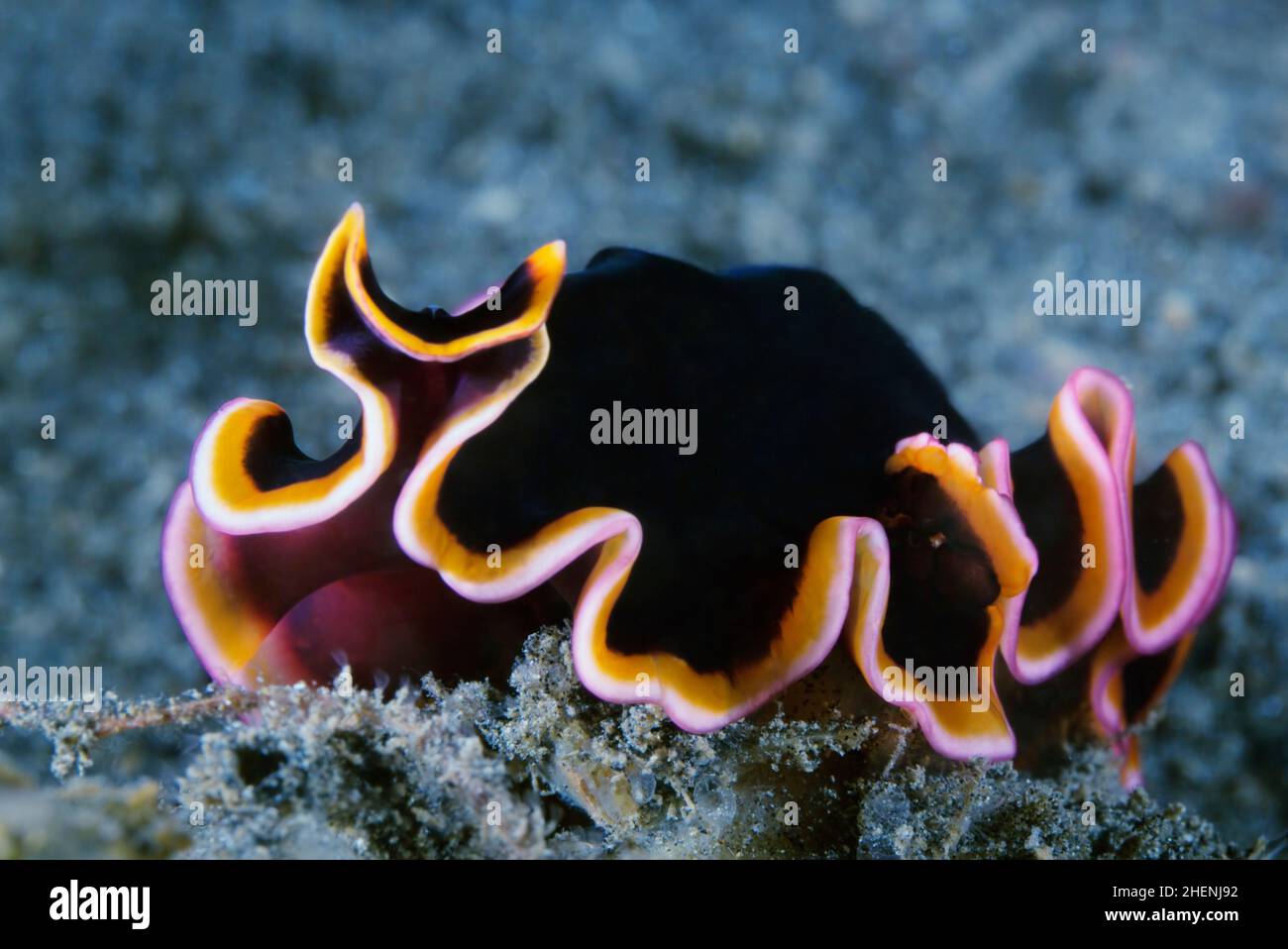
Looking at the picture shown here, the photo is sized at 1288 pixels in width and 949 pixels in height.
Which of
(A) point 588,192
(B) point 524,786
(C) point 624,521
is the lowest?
(B) point 524,786

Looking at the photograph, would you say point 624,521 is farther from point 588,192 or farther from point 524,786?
point 588,192

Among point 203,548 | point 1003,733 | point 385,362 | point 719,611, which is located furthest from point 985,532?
point 203,548

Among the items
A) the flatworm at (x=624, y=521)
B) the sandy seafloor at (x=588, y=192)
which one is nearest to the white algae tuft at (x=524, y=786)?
the flatworm at (x=624, y=521)

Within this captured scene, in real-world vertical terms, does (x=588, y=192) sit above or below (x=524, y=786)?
above

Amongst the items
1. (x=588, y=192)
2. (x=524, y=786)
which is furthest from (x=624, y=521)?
(x=588, y=192)

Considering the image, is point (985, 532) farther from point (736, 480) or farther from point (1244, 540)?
point (1244, 540)

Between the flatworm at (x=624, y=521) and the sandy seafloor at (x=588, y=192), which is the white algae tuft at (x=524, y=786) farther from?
the sandy seafloor at (x=588, y=192)
